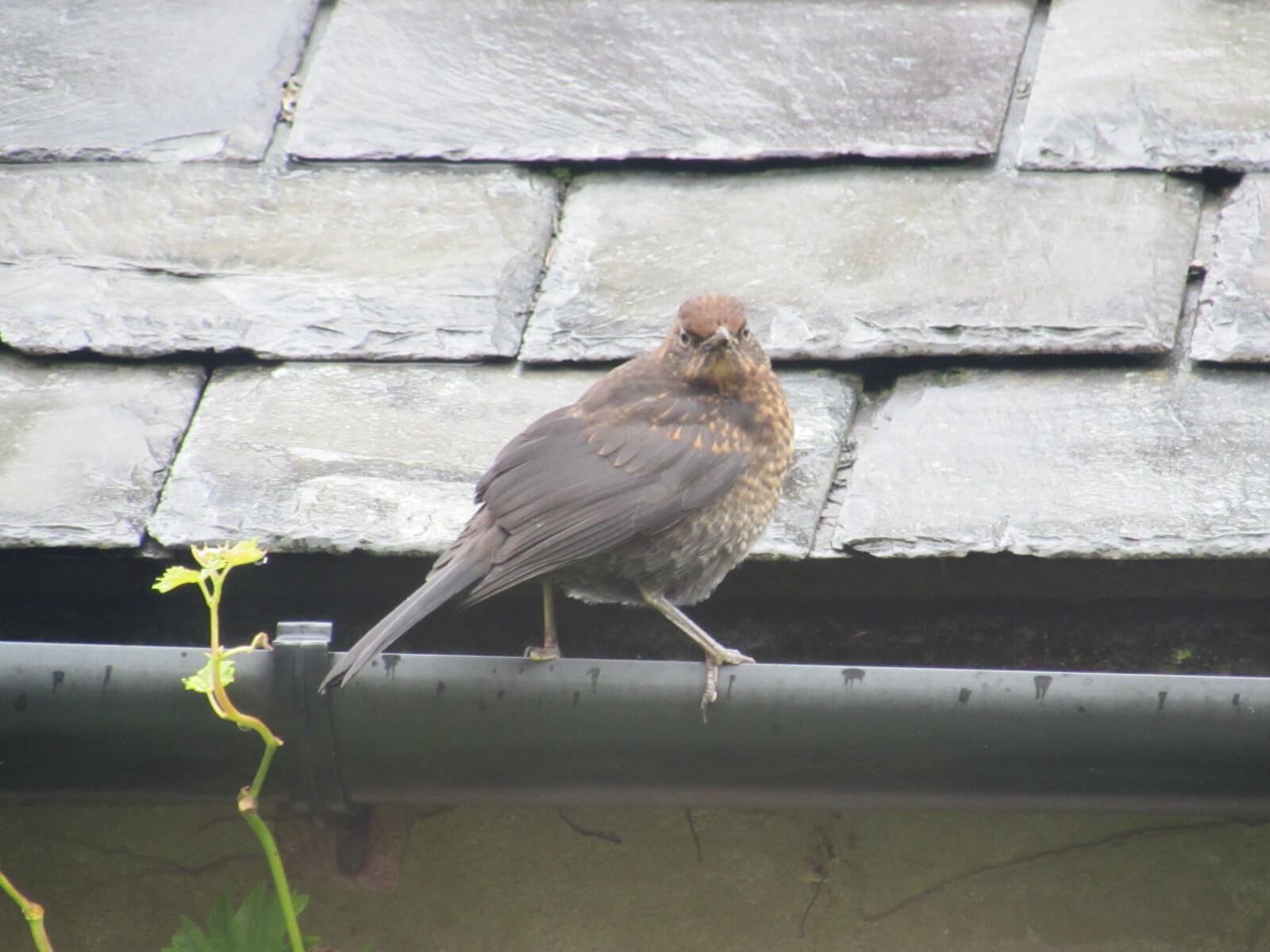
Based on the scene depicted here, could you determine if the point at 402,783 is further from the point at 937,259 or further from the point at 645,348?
the point at 937,259

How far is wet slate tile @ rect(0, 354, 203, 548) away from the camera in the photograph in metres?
2.71

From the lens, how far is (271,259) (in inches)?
132

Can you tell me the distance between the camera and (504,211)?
11.2ft

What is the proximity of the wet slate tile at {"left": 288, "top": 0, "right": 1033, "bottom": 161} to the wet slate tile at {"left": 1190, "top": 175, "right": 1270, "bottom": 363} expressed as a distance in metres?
0.50

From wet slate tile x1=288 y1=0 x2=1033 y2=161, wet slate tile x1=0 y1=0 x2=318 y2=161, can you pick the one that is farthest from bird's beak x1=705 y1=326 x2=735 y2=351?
wet slate tile x1=0 y1=0 x2=318 y2=161

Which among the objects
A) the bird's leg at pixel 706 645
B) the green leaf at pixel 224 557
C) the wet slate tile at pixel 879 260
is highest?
the wet slate tile at pixel 879 260

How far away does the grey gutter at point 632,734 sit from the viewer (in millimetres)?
2426

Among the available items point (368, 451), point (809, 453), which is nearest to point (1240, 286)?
point (809, 453)

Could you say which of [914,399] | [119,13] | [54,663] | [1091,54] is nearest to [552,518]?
[914,399]

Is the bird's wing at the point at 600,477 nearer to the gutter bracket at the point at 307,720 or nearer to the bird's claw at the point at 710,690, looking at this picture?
the gutter bracket at the point at 307,720

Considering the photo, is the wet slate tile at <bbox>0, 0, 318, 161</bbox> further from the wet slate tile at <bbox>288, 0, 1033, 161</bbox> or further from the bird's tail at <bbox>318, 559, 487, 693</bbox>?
the bird's tail at <bbox>318, 559, 487, 693</bbox>

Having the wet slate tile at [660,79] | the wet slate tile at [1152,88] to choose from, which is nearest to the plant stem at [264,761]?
the wet slate tile at [660,79]

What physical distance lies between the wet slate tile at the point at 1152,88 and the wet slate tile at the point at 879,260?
89 mm

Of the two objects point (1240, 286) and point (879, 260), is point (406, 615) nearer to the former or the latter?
point (879, 260)
